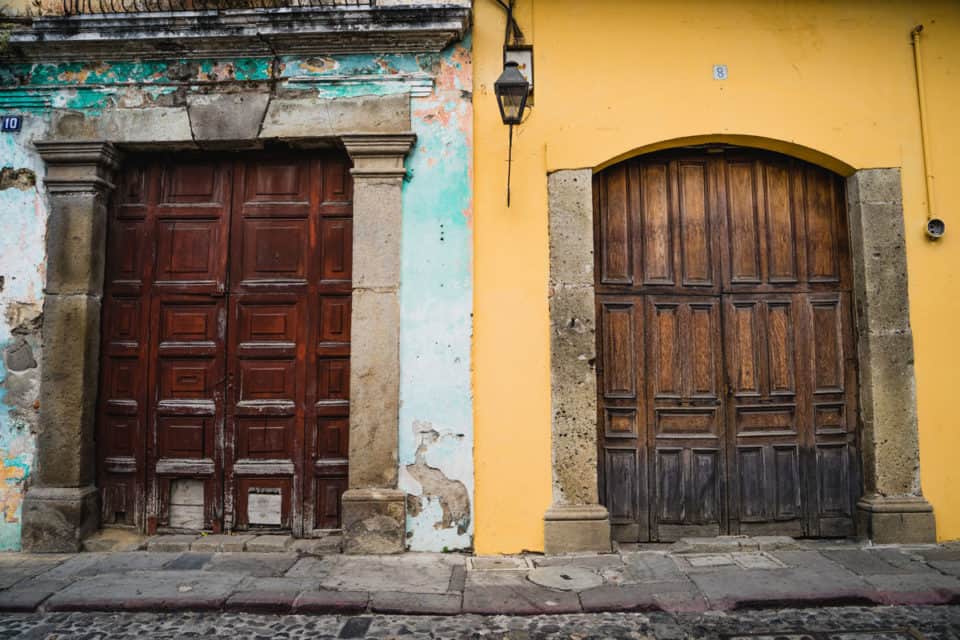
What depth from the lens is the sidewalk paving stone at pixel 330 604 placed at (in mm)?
3566

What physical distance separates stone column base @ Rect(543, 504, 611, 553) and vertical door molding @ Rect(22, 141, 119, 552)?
3.48 metres

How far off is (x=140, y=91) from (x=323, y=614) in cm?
414

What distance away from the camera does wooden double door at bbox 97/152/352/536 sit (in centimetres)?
472

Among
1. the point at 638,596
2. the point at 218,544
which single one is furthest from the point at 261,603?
the point at 638,596

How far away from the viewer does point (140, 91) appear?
4773mm

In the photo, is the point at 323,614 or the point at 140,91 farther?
the point at 140,91

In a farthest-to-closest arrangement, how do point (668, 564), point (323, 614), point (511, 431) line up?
point (511, 431) → point (668, 564) → point (323, 614)

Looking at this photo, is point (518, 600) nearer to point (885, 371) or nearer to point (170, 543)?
point (170, 543)

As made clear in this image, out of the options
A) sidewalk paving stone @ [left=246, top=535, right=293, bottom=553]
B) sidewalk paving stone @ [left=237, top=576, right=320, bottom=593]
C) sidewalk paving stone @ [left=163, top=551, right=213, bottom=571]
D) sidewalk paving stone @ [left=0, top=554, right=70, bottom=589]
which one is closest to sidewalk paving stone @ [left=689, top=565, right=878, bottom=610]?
sidewalk paving stone @ [left=237, top=576, right=320, bottom=593]

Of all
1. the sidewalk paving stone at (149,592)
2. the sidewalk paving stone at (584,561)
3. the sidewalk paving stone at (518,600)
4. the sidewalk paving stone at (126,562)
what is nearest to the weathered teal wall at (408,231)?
the sidewalk paving stone at (584,561)

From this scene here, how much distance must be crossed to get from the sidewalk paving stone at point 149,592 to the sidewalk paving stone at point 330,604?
476 mm

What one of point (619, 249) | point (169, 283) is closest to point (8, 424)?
point (169, 283)

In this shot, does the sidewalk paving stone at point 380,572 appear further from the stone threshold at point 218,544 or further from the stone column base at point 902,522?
the stone column base at point 902,522

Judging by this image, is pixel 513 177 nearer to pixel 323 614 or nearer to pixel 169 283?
pixel 169 283
